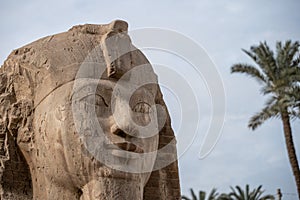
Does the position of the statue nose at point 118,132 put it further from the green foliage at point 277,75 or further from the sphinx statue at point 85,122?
the green foliage at point 277,75

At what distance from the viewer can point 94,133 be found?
5344 millimetres

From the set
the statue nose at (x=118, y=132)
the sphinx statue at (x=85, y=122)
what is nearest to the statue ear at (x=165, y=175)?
the sphinx statue at (x=85, y=122)

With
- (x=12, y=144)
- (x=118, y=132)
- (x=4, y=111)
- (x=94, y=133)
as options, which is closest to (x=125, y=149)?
(x=118, y=132)

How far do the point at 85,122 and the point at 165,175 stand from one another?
124cm

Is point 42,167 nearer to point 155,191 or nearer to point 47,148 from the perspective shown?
point 47,148

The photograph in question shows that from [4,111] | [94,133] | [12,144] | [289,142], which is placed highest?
[289,142]

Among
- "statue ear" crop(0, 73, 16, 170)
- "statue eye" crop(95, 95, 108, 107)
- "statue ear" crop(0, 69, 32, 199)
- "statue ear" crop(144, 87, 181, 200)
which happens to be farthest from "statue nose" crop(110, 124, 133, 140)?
"statue ear" crop(0, 73, 16, 170)

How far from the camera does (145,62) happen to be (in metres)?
6.12

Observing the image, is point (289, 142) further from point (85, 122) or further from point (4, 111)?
point (85, 122)

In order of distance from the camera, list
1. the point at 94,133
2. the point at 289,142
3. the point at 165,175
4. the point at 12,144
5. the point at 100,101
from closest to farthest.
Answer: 1. the point at 94,133
2. the point at 100,101
3. the point at 12,144
4. the point at 165,175
5. the point at 289,142

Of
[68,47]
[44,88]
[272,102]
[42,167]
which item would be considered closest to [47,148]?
[42,167]

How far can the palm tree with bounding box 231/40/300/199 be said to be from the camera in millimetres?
16078

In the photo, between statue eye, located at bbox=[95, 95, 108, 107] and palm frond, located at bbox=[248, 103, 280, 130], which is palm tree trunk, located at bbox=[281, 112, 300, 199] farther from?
statue eye, located at bbox=[95, 95, 108, 107]

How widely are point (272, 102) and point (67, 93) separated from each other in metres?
11.8
